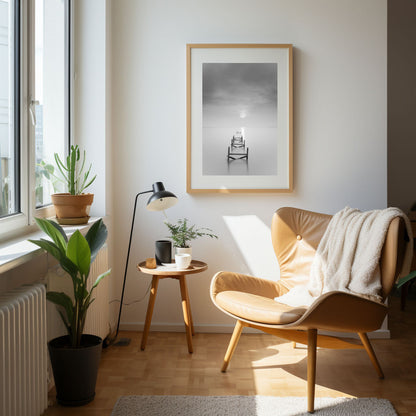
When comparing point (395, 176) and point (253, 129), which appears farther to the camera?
point (395, 176)

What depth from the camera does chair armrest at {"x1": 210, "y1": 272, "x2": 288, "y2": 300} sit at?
2891 millimetres

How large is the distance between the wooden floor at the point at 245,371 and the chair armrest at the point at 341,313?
382 mm

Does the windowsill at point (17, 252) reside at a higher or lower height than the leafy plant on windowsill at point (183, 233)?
higher

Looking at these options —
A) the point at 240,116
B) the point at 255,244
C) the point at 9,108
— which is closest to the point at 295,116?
the point at 240,116

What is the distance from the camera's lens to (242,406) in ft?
7.80

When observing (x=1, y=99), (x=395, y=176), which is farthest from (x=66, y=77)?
(x=395, y=176)

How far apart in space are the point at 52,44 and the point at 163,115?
2.83 ft

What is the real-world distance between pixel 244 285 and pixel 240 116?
3.96ft

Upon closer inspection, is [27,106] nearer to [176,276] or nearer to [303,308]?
[176,276]

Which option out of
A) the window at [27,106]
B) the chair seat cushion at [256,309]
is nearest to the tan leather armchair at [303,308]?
the chair seat cushion at [256,309]

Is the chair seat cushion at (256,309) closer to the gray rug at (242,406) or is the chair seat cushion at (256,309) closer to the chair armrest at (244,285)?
the chair armrest at (244,285)

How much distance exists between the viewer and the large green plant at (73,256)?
Answer: 2.18 meters

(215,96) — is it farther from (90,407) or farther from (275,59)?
(90,407)

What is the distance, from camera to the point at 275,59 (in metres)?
3.45
